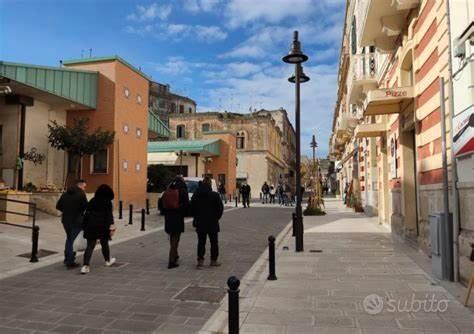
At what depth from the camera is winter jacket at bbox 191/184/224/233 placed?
8.20 m

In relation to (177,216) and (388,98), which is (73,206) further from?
(388,98)

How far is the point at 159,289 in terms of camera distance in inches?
261

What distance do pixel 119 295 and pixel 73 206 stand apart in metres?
2.78

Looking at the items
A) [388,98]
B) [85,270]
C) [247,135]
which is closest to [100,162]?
[85,270]

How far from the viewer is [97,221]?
7809 mm

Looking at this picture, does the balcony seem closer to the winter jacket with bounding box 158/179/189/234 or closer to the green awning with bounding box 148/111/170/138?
the winter jacket with bounding box 158/179/189/234

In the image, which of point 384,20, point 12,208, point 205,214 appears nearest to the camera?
point 205,214

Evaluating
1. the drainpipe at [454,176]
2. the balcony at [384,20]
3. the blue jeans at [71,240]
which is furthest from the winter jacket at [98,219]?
the balcony at [384,20]

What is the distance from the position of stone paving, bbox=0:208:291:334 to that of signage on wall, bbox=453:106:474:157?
4.14m

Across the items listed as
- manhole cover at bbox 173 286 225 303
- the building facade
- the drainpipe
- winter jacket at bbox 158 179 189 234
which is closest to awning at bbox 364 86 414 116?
the building facade

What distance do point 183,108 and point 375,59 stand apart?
201 ft

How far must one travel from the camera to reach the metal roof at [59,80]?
54.7ft

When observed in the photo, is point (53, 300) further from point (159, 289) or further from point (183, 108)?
point (183, 108)

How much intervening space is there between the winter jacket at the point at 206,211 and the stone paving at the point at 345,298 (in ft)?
3.90
